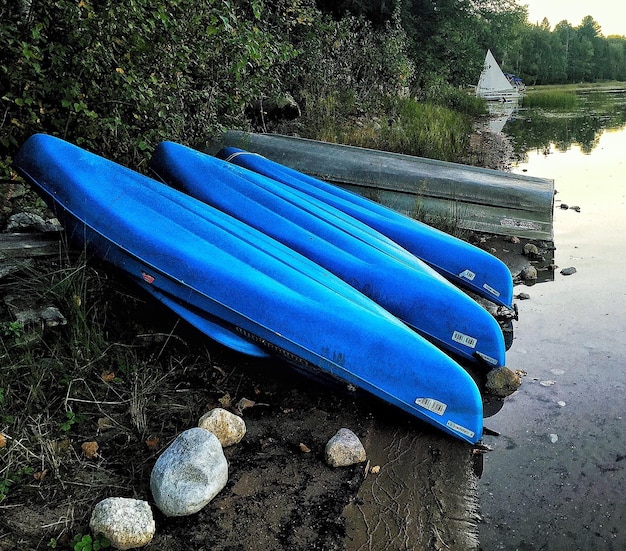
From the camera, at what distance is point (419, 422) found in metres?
2.53

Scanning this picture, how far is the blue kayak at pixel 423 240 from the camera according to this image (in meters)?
3.67

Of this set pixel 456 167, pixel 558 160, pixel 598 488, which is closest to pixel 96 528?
pixel 598 488

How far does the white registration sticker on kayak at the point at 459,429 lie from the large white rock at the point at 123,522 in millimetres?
1246

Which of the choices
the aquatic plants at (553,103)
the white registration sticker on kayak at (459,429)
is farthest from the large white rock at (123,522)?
the aquatic plants at (553,103)

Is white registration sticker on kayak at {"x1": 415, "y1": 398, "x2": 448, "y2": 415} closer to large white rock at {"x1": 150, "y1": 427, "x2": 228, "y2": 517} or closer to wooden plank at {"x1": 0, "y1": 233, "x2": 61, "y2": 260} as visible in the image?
large white rock at {"x1": 150, "y1": 427, "x2": 228, "y2": 517}

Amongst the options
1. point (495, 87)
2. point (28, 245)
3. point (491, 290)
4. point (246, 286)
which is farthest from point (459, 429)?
point (495, 87)

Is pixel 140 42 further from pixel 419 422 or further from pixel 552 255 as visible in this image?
pixel 552 255

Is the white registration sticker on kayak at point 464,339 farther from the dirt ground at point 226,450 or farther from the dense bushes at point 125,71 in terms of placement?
the dense bushes at point 125,71

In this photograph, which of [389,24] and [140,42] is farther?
[389,24]

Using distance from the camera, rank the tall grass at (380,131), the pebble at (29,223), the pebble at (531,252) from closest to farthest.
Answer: the pebble at (29,223)
the pebble at (531,252)
the tall grass at (380,131)

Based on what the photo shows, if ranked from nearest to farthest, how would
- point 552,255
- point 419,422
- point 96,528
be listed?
point 96,528 < point 419,422 < point 552,255

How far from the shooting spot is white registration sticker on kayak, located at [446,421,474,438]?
7.87 ft

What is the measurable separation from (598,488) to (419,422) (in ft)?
2.38

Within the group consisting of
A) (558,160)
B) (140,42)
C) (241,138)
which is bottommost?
(558,160)
